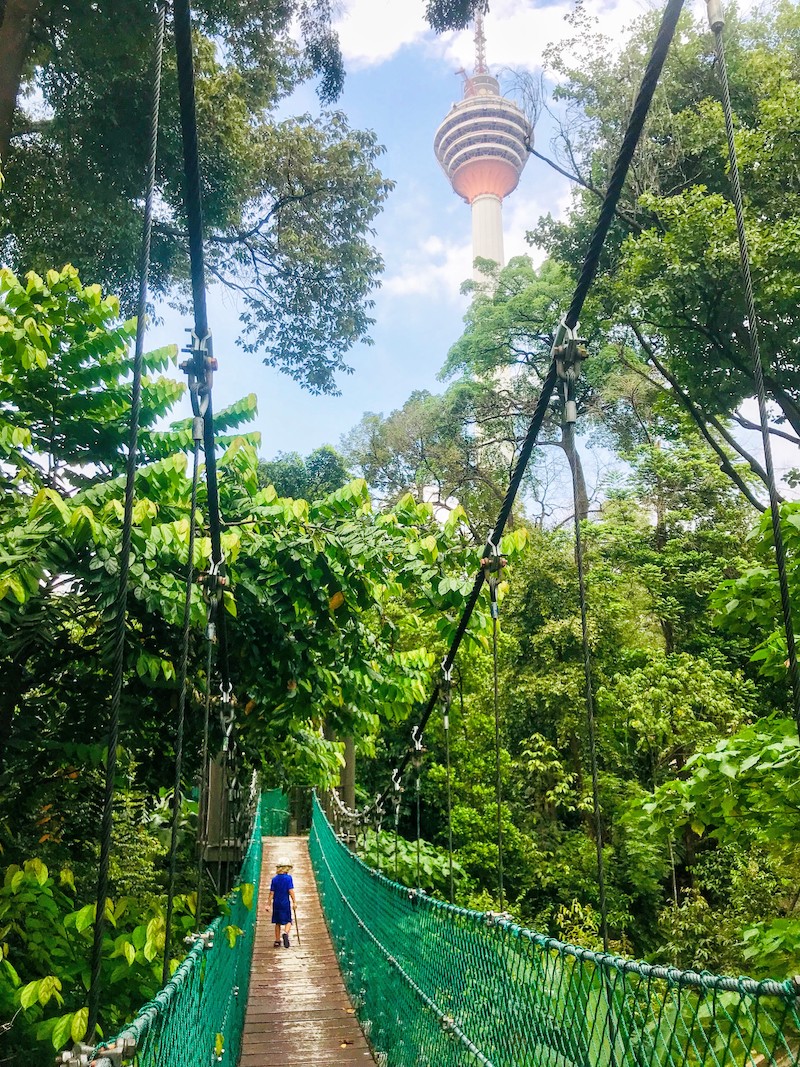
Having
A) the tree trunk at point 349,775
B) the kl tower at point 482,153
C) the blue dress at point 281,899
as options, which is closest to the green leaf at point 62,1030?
the blue dress at point 281,899

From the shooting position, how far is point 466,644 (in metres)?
3.25

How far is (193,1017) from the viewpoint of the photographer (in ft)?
6.20

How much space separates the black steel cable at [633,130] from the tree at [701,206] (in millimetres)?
3876

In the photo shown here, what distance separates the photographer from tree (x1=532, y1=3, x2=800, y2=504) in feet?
18.1

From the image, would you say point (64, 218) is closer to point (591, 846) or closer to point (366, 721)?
point (366, 721)

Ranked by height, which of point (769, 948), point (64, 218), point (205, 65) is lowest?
point (769, 948)

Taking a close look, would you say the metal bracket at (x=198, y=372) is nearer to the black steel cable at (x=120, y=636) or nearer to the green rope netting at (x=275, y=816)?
the black steel cable at (x=120, y=636)

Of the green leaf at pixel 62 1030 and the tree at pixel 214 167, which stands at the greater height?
the tree at pixel 214 167

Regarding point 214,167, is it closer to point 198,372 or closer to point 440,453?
point 198,372

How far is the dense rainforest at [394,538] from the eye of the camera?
7.97 ft

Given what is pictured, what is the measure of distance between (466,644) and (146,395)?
5.16 ft

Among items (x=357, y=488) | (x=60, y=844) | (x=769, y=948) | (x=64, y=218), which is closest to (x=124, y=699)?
(x=60, y=844)

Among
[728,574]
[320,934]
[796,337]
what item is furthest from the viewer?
[728,574]

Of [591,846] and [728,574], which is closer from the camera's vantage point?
[591,846]
